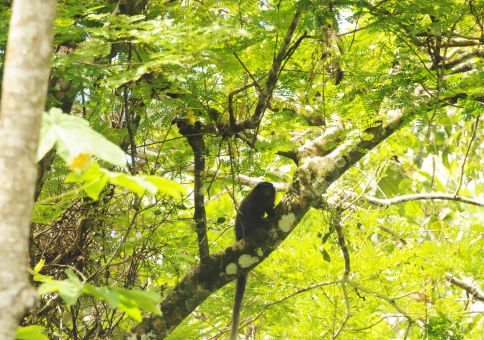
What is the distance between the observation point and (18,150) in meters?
1.34

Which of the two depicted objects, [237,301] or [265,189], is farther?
[265,189]

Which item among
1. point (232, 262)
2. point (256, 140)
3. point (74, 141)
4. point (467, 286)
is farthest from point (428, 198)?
point (74, 141)

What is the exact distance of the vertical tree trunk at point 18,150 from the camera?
1.32 m

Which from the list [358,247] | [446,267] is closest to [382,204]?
[358,247]

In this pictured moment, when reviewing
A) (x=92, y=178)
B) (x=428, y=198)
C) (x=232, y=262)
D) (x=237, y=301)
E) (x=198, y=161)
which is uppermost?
(x=92, y=178)

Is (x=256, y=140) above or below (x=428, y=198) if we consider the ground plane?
above

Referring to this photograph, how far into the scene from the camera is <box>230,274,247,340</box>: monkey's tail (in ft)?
18.8

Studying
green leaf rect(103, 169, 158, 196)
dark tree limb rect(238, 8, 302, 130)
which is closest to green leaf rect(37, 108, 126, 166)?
green leaf rect(103, 169, 158, 196)

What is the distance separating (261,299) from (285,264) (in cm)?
59

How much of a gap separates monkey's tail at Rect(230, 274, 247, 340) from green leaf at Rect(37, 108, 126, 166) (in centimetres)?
433

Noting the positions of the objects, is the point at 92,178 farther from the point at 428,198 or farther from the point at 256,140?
the point at 428,198

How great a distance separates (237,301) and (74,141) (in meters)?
4.56

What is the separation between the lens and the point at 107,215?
16.3ft

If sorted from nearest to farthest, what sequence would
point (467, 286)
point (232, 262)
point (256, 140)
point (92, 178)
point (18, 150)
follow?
point (18, 150), point (92, 178), point (232, 262), point (256, 140), point (467, 286)
